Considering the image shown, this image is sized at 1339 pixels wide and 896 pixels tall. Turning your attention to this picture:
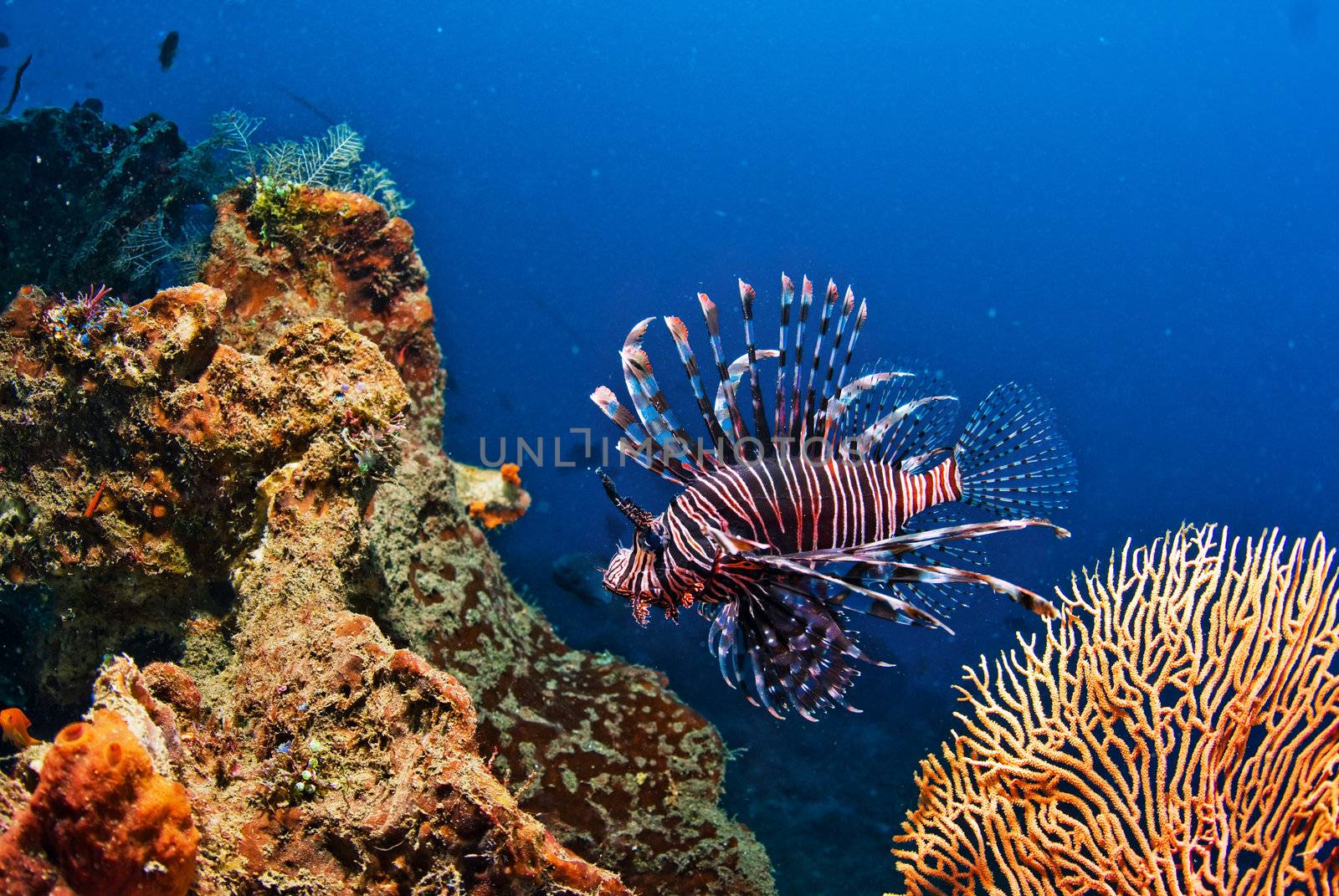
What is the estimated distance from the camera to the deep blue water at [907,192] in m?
16.5

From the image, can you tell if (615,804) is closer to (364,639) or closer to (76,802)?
(364,639)

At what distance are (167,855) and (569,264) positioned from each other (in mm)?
16276

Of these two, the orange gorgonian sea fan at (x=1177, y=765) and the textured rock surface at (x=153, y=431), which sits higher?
the textured rock surface at (x=153, y=431)

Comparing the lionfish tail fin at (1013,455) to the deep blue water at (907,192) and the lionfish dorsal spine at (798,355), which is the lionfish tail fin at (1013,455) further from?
the deep blue water at (907,192)

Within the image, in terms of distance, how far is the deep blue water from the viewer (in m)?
16.5

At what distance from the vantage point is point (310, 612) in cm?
255

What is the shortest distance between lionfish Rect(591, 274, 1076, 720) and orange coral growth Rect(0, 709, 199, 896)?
5.43ft

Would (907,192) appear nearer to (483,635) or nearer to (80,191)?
(80,191)

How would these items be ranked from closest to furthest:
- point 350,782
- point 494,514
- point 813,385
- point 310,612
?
1. point 350,782
2. point 310,612
3. point 813,385
4. point 494,514

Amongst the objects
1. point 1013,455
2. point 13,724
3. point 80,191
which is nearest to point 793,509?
point 1013,455

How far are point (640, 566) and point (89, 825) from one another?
184 centimetres

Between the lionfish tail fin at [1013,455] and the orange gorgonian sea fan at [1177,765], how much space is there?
1.91 ft

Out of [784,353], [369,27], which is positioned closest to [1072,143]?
[369,27]

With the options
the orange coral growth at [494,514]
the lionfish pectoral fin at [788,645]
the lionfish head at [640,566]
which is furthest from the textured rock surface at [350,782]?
the orange coral growth at [494,514]
